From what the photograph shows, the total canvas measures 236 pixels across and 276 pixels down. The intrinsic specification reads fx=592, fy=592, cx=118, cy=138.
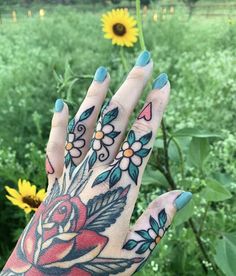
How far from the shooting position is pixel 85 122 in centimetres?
94

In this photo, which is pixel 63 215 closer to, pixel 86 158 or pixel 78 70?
pixel 86 158

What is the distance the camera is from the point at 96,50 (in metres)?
4.36

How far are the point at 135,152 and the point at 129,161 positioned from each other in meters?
0.02

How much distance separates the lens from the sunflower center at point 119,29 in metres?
2.09

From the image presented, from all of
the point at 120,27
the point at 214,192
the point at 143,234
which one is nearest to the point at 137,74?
the point at 143,234

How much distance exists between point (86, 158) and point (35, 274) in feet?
0.61

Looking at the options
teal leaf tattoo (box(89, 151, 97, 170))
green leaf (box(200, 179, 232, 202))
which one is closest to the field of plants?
green leaf (box(200, 179, 232, 202))

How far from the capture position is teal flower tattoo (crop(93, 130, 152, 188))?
2.82 feet

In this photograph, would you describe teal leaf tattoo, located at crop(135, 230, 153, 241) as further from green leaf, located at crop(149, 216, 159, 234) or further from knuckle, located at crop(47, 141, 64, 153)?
knuckle, located at crop(47, 141, 64, 153)

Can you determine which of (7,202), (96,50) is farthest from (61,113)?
(96,50)

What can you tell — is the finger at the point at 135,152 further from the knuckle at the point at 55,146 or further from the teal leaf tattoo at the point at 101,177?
the knuckle at the point at 55,146

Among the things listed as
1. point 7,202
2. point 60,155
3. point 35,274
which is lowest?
point 7,202

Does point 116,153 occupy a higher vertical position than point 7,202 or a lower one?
higher

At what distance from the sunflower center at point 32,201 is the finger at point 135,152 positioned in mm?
546
